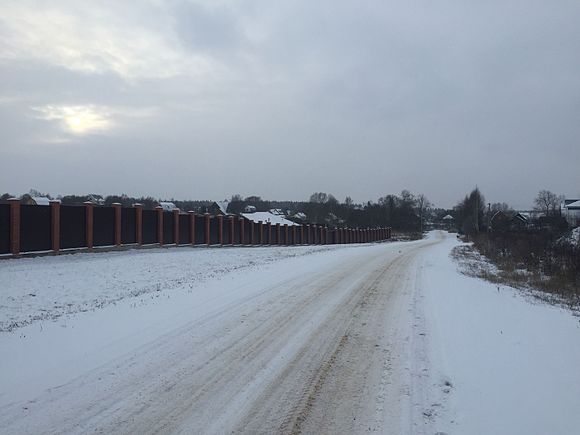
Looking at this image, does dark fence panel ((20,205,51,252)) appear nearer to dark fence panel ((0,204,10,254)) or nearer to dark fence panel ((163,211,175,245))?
dark fence panel ((0,204,10,254))

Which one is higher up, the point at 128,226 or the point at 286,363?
the point at 128,226

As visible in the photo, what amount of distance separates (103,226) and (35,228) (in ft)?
12.8

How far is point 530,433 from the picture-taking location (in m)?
4.43

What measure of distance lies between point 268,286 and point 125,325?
199 inches

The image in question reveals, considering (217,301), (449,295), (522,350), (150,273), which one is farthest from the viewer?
(150,273)

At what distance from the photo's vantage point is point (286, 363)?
6398 mm

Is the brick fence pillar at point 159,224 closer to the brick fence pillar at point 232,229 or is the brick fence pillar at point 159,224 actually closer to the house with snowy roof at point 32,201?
the house with snowy roof at point 32,201

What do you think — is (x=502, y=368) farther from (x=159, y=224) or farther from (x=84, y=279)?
(x=159, y=224)

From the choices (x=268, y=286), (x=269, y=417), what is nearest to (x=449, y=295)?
(x=268, y=286)

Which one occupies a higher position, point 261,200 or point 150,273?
point 261,200

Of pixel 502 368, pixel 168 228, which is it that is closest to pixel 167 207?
pixel 168 228

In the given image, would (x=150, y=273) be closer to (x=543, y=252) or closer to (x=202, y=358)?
(x=202, y=358)

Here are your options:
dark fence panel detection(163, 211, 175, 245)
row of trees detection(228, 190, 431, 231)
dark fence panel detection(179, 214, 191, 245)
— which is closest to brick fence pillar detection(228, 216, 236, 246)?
dark fence panel detection(179, 214, 191, 245)

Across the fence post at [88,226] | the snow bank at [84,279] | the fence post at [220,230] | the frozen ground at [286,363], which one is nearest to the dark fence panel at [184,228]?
the fence post at [220,230]
